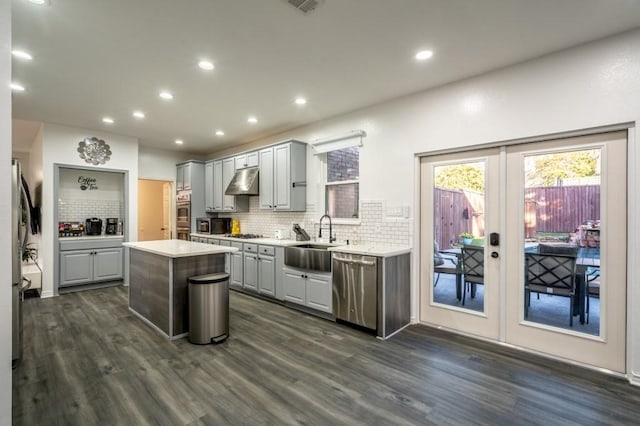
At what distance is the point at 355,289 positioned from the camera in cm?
350

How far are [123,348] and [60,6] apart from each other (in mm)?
2912

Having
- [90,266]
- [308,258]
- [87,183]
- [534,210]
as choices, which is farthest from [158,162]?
[534,210]

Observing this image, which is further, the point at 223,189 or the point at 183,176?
the point at 183,176

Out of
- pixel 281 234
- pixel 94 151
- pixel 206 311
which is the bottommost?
pixel 206 311

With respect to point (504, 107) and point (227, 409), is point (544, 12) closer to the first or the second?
point (504, 107)

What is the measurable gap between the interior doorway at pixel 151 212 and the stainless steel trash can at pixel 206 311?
4959 mm

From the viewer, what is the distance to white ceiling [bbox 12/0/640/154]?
225cm

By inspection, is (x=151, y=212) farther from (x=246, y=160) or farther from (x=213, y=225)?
(x=246, y=160)

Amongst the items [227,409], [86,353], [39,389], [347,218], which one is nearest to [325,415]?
[227,409]

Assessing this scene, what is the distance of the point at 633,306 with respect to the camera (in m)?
2.46

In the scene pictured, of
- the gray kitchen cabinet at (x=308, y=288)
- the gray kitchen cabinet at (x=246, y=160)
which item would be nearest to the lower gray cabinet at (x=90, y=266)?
the gray kitchen cabinet at (x=246, y=160)

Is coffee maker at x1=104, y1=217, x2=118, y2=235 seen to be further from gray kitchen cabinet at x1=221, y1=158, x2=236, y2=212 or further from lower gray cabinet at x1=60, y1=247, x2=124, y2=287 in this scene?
gray kitchen cabinet at x1=221, y1=158, x2=236, y2=212

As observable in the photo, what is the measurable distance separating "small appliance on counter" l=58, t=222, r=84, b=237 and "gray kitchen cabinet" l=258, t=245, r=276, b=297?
342cm

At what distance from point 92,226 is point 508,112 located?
21.7 feet
